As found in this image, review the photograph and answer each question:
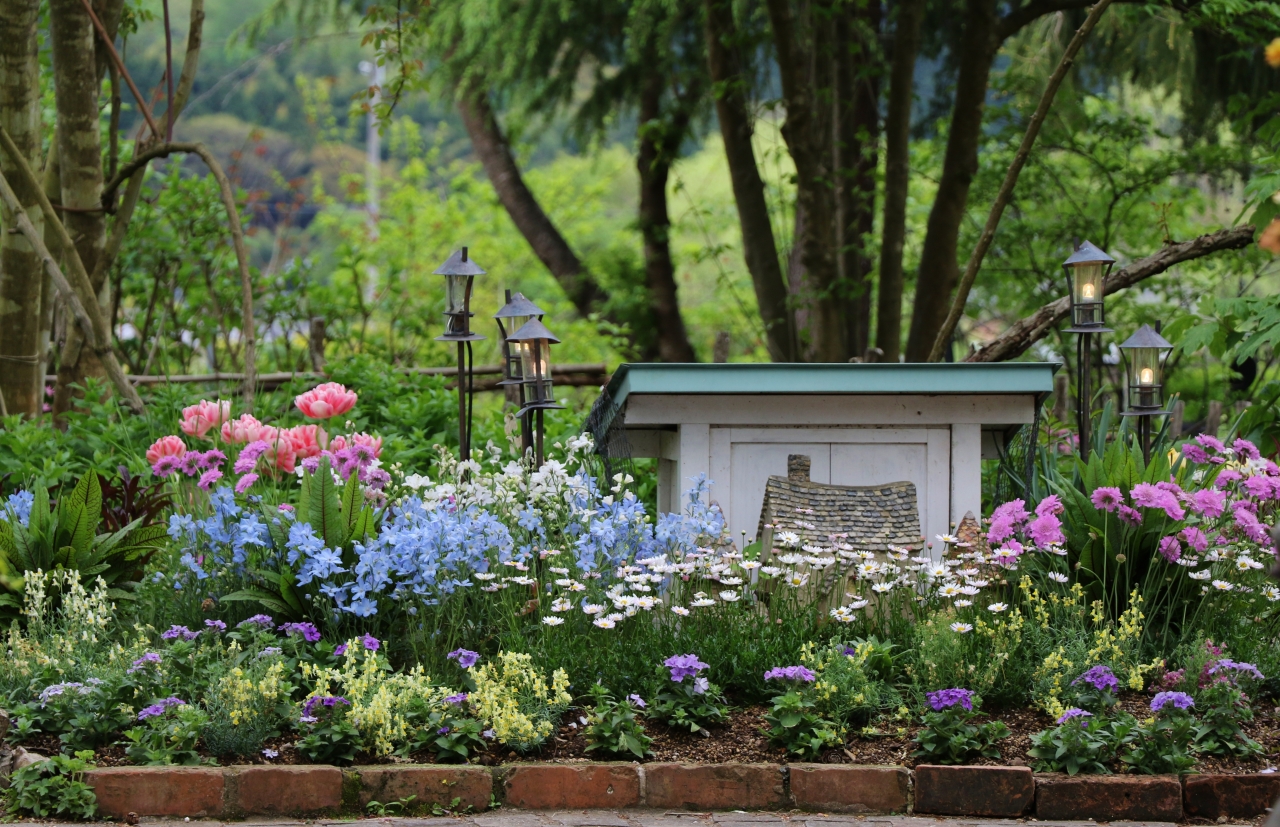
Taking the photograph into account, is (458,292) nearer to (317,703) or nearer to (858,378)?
(858,378)

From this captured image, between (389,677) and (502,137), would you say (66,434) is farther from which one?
(502,137)

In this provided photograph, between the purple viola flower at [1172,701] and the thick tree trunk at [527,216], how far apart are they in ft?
31.1

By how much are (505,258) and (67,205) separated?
1469 centimetres

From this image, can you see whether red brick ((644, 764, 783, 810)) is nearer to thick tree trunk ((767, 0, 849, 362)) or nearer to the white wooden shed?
the white wooden shed

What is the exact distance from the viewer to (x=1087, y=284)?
190 inches

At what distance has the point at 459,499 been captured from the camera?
3994mm

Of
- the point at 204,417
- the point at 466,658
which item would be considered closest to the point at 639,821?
the point at 466,658

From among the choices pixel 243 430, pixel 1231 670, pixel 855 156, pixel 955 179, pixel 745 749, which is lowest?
pixel 745 749

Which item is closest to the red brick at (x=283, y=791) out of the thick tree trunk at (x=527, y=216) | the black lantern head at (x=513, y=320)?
the black lantern head at (x=513, y=320)

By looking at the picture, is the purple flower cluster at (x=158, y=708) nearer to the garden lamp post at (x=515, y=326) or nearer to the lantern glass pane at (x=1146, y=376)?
the garden lamp post at (x=515, y=326)

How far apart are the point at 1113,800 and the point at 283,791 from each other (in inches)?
84.1

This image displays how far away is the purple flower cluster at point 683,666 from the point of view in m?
3.30

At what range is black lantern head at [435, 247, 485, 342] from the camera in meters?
4.61

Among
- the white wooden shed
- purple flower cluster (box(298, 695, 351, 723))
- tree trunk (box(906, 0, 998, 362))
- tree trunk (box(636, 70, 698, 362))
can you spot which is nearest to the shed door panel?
the white wooden shed
